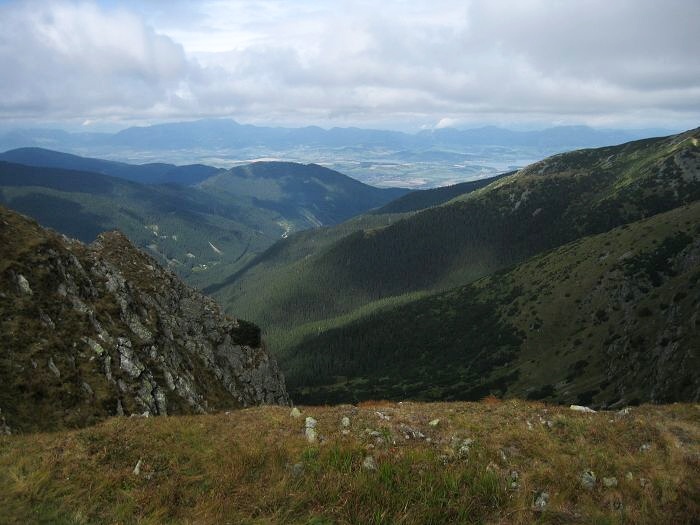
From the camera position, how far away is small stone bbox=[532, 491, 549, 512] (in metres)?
9.70

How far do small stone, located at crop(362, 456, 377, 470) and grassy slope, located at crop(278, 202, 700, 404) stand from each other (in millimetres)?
43494

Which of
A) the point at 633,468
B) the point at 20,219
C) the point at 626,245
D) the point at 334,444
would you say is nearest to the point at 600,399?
the point at 633,468

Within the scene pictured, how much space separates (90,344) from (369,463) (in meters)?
23.4

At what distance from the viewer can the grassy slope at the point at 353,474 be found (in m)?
9.46

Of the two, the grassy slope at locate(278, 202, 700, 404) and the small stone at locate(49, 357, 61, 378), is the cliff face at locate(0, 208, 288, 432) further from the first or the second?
the grassy slope at locate(278, 202, 700, 404)

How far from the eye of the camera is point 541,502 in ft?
32.8

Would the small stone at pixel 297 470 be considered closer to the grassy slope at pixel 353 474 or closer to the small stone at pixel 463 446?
the grassy slope at pixel 353 474

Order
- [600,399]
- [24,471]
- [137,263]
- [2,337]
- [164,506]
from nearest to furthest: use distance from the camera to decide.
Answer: [164,506]
[24,471]
[2,337]
[137,263]
[600,399]

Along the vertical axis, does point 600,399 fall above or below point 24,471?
below

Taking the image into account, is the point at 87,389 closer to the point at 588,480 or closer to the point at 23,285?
the point at 23,285

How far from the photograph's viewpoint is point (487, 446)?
1350cm

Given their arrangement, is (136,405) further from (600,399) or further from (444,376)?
(444,376)

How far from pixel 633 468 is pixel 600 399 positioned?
60.9 metres

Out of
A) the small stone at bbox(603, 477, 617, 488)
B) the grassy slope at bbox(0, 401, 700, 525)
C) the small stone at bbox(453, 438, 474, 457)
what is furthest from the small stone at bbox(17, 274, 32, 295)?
the small stone at bbox(603, 477, 617, 488)
